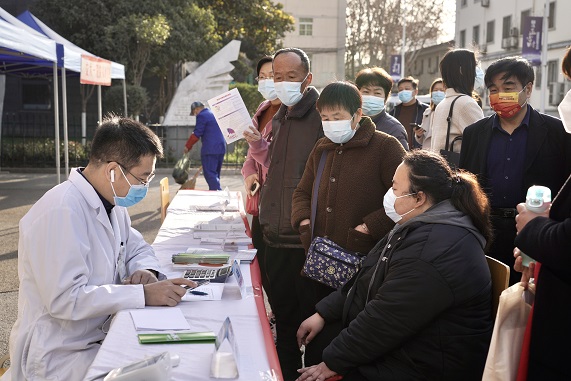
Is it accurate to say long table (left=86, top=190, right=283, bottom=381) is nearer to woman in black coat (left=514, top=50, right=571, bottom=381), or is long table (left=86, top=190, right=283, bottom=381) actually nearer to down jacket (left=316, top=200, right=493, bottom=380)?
down jacket (left=316, top=200, right=493, bottom=380)

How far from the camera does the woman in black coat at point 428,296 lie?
251 centimetres

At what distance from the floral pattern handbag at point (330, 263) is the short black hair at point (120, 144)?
39.6 inches

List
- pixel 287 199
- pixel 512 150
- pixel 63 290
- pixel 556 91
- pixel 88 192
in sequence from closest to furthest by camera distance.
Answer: pixel 63 290
pixel 88 192
pixel 512 150
pixel 287 199
pixel 556 91

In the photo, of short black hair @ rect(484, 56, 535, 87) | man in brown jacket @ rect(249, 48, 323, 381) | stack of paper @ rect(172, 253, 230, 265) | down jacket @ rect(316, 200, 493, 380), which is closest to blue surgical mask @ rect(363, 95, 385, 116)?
man in brown jacket @ rect(249, 48, 323, 381)

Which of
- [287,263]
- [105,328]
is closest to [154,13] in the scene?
[287,263]

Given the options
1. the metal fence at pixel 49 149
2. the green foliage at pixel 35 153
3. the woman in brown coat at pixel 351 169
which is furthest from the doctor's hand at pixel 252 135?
the green foliage at pixel 35 153

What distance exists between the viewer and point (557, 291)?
86.7 inches

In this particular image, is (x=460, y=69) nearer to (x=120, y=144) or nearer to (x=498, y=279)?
(x=498, y=279)

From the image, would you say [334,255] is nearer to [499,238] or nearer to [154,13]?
[499,238]

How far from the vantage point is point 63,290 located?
2.46 m

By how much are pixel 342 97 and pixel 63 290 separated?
5.75 feet

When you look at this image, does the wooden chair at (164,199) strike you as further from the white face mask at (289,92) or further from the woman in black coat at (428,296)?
the woman in black coat at (428,296)

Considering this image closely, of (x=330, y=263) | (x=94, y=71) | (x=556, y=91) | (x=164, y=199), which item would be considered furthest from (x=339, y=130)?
(x=556, y=91)

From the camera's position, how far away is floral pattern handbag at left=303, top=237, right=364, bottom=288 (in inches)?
130
